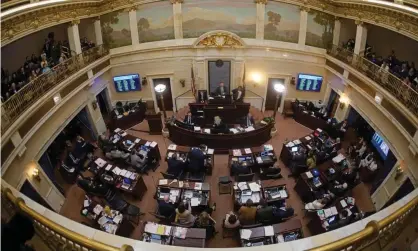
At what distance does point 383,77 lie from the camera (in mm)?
11922

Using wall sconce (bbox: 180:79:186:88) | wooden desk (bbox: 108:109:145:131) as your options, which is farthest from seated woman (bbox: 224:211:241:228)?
wall sconce (bbox: 180:79:186:88)

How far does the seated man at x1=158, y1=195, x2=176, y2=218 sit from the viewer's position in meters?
10.4

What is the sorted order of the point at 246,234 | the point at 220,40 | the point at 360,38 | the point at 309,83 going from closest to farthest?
the point at 246,234 → the point at 360,38 → the point at 220,40 → the point at 309,83

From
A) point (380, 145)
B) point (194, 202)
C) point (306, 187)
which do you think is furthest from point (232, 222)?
point (380, 145)

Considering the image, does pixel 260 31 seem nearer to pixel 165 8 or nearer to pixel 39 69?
pixel 165 8

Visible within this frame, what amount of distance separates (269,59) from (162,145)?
7175mm

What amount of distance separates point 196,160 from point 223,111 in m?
3.93

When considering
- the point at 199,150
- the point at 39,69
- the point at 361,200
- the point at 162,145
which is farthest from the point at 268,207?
the point at 39,69

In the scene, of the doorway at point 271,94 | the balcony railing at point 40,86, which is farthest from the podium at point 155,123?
the doorway at point 271,94

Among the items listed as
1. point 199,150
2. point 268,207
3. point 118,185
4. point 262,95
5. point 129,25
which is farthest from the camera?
point 262,95

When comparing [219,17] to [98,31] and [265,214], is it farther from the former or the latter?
[265,214]

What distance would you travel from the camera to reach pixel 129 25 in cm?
1567

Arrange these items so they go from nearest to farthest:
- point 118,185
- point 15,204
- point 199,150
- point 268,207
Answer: point 15,204, point 268,207, point 118,185, point 199,150

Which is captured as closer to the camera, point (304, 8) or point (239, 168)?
point (239, 168)
